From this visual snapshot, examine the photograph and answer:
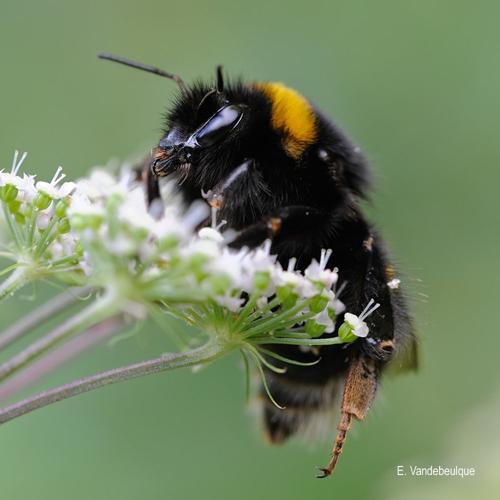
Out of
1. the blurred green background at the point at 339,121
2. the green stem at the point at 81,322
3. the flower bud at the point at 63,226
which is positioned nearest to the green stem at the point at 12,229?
the flower bud at the point at 63,226

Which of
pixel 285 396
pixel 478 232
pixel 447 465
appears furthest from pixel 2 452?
pixel 478 232

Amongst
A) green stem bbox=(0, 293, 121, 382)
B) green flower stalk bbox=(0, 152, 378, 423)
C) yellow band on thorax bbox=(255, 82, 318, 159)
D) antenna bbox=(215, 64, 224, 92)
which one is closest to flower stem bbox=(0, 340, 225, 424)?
green flower stalk bbox=(0, 152, 378, 423)

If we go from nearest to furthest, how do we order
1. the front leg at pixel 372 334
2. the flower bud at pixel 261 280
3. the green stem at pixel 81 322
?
the green stem at pixel 81 322, the flower bud at pixel 261 280, the front leg at pixel 372 334

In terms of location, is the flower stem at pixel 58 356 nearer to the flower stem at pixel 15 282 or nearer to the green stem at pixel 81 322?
the flower stem at pixel 15 282

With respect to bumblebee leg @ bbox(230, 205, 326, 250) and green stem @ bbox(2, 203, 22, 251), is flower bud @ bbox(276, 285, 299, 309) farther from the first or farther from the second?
green stem @ bbox(2, 203, 22, 251)

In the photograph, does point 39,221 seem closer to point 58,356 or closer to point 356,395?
point 58,356

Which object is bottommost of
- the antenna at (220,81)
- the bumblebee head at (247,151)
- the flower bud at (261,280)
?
the flower bud at (261,280)
